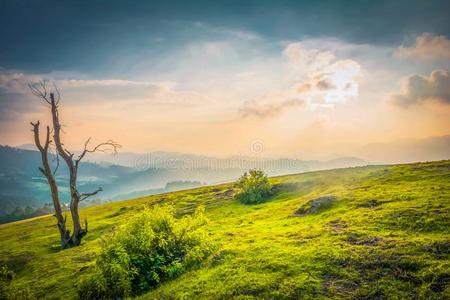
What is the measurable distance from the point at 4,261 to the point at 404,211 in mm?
45966

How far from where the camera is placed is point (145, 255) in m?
19.8

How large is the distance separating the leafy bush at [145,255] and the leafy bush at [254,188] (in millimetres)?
33620

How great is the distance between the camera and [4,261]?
39.4m

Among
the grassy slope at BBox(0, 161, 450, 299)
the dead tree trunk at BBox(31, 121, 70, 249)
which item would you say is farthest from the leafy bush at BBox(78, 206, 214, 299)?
the dead tree trunk at BBox(31, 121, 70, 249)

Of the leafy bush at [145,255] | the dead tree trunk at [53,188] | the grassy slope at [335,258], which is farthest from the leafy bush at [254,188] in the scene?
the leafy bush at [145,255]

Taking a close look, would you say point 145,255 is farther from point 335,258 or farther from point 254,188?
point 254,188

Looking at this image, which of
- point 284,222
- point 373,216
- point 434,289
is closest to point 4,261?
point 284,222

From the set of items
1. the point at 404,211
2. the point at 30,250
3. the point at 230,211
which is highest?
the point at 404,211

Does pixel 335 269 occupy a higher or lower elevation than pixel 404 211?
lower

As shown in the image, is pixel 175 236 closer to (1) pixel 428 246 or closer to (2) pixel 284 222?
(2) pixel 284 222

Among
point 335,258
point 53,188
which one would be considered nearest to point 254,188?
point 53,188

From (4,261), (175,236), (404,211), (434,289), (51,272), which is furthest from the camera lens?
(4,261)

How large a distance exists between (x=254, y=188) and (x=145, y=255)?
Result: 38.9 m

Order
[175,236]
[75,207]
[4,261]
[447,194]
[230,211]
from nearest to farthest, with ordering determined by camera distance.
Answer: [175,236]
[447,194]
[4,261]
[75,207]
[230,211]
